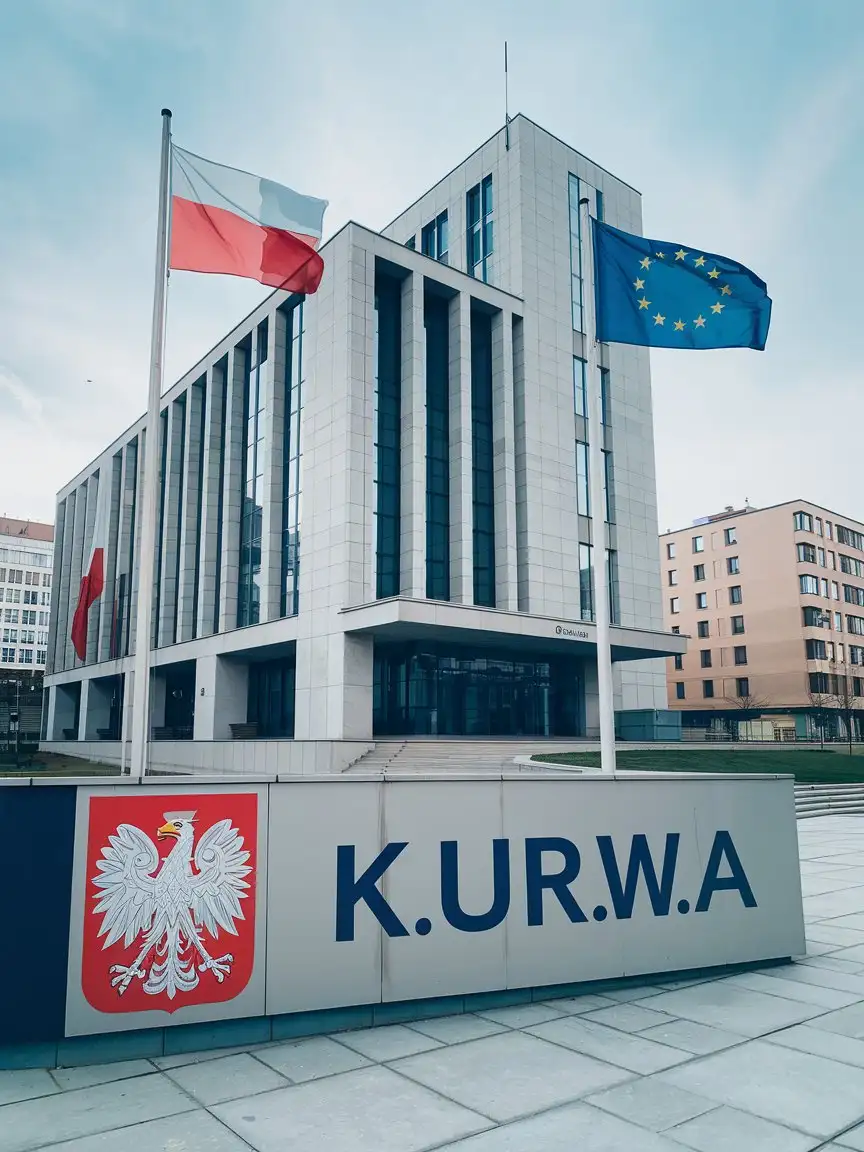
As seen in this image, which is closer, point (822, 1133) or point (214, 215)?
point (822, 1133)

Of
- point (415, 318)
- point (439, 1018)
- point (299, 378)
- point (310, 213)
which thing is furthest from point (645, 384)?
point (439, 1018)

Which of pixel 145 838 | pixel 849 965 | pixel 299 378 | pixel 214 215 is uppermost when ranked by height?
pixel 299 378

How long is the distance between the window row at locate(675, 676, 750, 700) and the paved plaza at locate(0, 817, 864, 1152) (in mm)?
80949

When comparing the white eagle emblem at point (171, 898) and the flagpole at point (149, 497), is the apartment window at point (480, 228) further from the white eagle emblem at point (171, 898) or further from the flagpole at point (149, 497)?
the white eagle emblem at point (171, 898)

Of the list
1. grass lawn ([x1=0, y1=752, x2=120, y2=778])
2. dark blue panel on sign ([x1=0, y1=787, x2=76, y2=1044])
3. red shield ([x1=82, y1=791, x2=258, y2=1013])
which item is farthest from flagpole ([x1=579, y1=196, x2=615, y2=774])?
grass lawn ([x1=0, y1=752, x2=120, y2=778])

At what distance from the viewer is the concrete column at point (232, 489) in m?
43.4

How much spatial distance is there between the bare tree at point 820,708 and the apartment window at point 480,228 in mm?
50720

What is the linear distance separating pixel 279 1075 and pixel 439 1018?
1569 millimetres

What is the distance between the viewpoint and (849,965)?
323 inches

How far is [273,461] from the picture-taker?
41000mm

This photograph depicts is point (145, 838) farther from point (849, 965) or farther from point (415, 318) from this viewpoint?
point (415, 318)

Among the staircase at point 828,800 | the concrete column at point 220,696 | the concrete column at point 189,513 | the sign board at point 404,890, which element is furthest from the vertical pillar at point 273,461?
the sign board at point 404,890

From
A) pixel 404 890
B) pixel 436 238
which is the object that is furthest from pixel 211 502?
pixel 404 890

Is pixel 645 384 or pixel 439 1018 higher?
pixel 645 384
